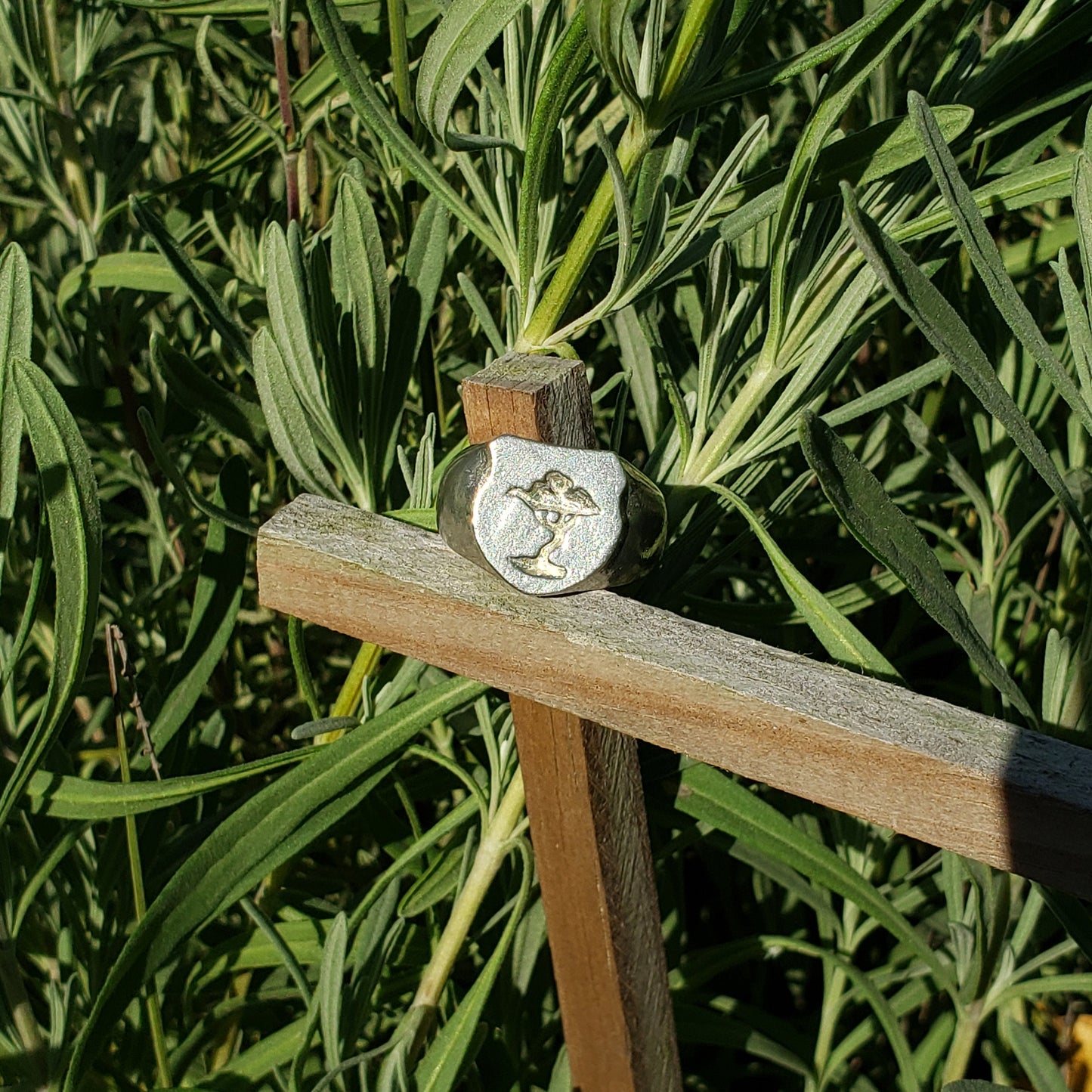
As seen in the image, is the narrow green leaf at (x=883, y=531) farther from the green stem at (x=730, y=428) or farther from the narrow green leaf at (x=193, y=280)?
the narrow green leaf at (x=193, y=280)

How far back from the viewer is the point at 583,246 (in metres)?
0.74

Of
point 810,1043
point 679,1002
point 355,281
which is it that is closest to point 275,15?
point 355,281

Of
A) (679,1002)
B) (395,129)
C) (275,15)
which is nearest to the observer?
(395,129)

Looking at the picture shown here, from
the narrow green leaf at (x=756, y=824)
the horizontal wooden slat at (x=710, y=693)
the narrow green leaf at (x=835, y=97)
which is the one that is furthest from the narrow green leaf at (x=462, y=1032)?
the narrow green leaf at (x=835, y=97)

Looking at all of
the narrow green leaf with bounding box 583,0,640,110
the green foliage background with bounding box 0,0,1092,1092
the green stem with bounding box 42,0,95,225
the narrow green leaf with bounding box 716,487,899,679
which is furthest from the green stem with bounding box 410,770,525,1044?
the green stem with bounding box 42,0,95,225

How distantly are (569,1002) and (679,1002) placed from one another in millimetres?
316

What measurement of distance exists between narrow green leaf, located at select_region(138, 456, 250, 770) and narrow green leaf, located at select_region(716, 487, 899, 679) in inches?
20.2

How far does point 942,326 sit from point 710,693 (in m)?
0.21

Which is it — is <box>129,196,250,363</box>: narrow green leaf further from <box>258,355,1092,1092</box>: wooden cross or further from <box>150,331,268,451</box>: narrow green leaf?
<box>258,355,1092,1092</box>: wooden cross

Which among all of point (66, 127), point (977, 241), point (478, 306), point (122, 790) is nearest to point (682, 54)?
point (977, 241)

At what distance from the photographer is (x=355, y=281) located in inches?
34.1

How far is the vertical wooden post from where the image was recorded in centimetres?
62

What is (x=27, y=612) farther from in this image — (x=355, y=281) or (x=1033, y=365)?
(x=1033, y=365)

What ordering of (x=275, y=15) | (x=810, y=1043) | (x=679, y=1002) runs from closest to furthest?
(x=275, y=15)
(x=679, y=1002)
(x=810, y=1043)
